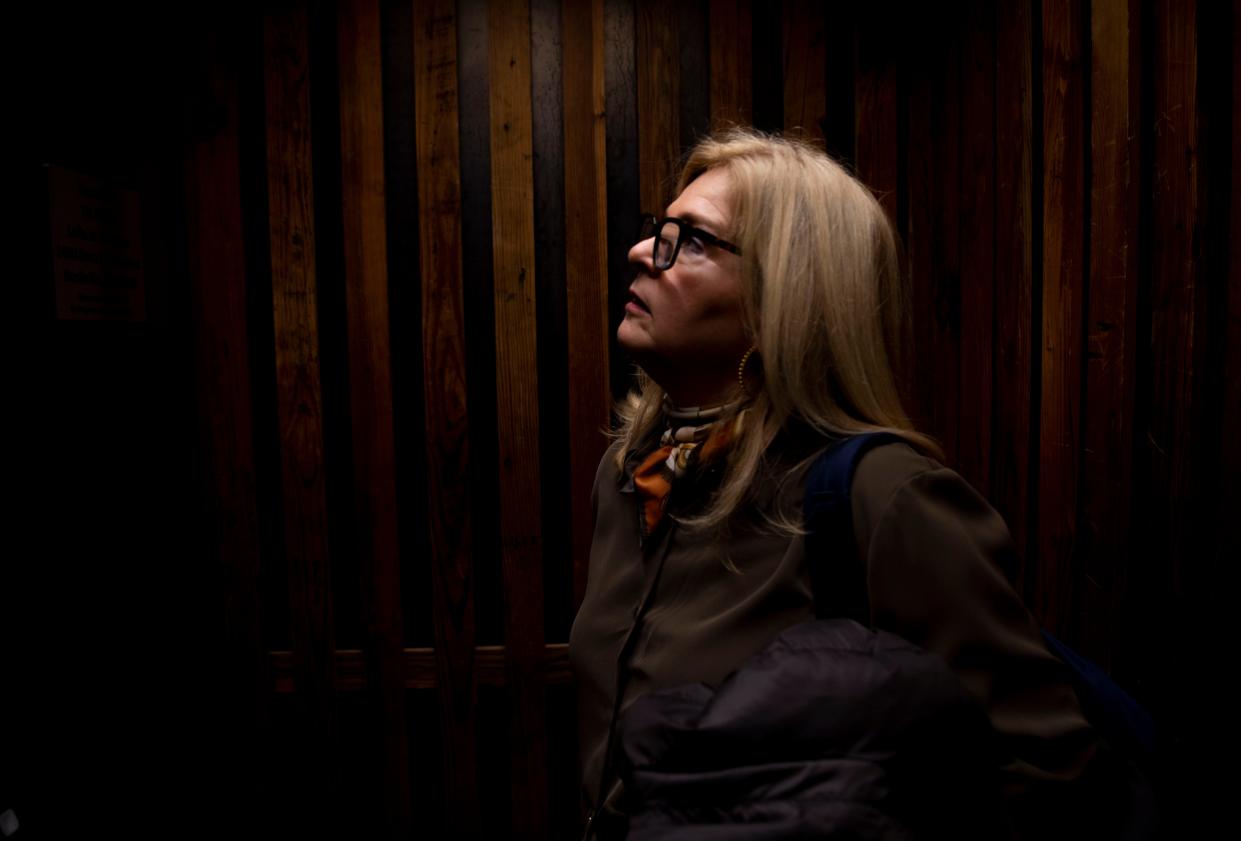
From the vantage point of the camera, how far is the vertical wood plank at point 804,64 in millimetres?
2396

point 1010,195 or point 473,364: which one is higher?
point 1010,195

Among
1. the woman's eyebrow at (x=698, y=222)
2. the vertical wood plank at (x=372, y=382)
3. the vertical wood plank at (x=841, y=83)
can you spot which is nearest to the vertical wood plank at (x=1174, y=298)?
the woman's eyebrow at (x=698, y=222)

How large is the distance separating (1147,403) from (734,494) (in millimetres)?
892

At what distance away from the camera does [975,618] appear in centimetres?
96

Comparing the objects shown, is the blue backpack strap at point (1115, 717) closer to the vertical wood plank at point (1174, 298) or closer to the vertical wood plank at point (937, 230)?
the vertical wood plank at point (1174, 298)

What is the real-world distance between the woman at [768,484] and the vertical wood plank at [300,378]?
51.8 inches

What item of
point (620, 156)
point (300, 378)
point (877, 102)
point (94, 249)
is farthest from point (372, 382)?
point (877, 102)

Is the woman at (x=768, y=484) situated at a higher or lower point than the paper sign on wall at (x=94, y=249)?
lower

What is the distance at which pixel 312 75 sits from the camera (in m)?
2.42

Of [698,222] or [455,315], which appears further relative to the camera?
[455,315]

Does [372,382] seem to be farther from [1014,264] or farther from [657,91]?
[1014,264]

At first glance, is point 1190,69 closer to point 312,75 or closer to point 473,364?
point 473,364

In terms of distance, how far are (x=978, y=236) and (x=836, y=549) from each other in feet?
4.72

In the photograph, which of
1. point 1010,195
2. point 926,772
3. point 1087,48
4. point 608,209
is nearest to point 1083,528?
point 1010,195
